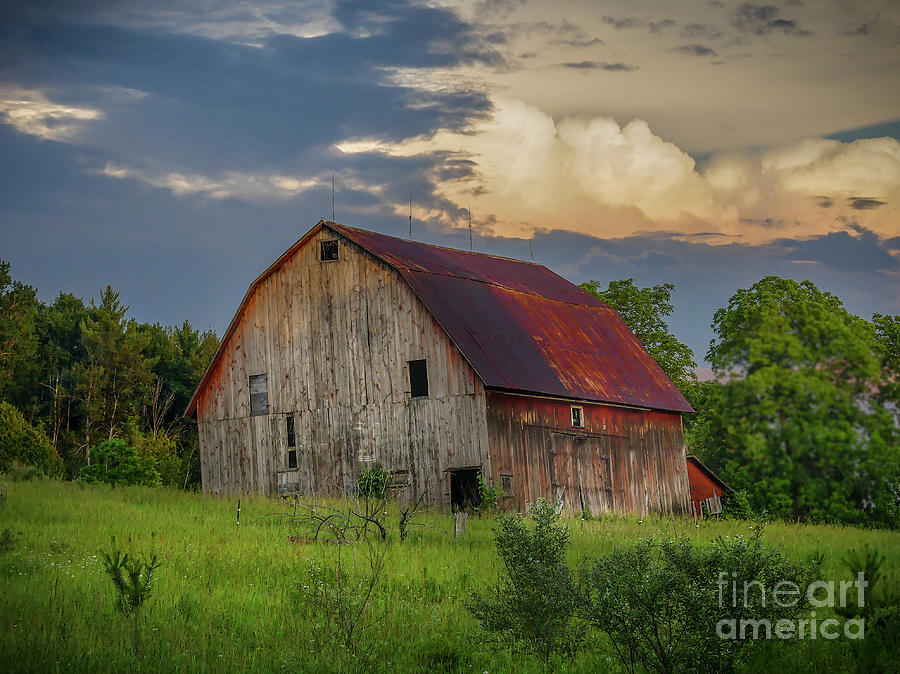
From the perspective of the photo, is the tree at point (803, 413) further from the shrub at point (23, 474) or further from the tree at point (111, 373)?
the tree at point (111, 373)

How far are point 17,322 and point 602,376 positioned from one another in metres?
37.3

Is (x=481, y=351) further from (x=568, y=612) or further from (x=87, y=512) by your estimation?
(x=568, y=612)

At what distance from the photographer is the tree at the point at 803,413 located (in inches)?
166

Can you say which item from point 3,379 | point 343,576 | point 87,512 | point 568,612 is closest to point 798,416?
point 568,612

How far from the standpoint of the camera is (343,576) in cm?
1551

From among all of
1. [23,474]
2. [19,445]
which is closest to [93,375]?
[19,445]

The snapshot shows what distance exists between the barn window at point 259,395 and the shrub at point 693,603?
905 inches

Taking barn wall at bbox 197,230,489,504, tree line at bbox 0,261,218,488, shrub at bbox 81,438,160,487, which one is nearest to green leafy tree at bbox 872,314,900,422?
barn wall at bbox 197,230,489,504

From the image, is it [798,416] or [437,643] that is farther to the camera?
[437,643]

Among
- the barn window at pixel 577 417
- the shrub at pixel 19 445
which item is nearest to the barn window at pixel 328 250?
the barn window at pixel 577 417

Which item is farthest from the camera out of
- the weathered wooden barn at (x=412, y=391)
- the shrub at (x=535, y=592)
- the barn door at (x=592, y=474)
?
the barn door at (x=592, y=474)

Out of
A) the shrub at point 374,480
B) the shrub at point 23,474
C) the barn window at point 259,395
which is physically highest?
the barn window at point 259,395

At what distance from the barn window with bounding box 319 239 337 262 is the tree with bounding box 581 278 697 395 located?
705 inches

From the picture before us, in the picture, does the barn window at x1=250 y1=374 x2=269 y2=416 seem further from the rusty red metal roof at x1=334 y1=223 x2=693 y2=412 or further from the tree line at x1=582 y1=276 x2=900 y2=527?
the tree line at x1=582 y1=276 x2=900 y2=527
